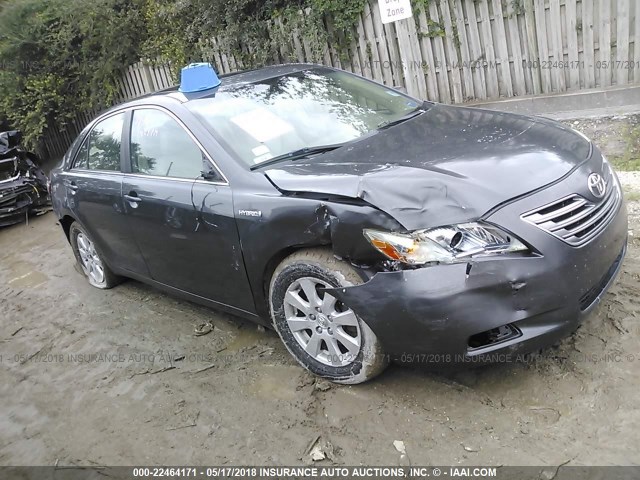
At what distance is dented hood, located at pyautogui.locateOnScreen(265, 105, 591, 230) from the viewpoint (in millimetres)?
2723

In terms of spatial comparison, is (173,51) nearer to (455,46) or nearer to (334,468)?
(455,46)

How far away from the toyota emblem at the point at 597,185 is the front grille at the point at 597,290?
40 centimetres

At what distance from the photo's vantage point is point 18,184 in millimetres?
9336

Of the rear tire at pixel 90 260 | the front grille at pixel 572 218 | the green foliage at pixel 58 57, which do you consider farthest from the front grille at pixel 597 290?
the green foliage at pixel 58 57

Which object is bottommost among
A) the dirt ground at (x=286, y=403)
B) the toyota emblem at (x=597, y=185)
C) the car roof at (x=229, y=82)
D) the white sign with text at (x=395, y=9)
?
the dirt ground at (x=286, y=403)

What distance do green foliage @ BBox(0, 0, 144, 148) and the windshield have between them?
7.99m

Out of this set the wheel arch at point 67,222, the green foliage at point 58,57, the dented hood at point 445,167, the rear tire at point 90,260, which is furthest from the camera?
the green foliage at point 58,57

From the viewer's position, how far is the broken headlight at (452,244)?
2631 millimetres

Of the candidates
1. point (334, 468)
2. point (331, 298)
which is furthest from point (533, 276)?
point (334, 468)

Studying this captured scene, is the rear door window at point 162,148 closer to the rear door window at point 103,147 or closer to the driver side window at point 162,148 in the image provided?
the driver side window at point 162,148

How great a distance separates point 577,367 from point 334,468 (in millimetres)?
1373

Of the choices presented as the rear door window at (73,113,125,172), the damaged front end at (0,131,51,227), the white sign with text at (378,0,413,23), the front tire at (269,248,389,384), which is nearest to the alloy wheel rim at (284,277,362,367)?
the front tire at (269,248,389,384)

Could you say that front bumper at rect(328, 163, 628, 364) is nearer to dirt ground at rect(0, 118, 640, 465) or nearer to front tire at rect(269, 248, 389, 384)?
front tire at rect(269, 248, 389, 384)

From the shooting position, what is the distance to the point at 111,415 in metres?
3.49
